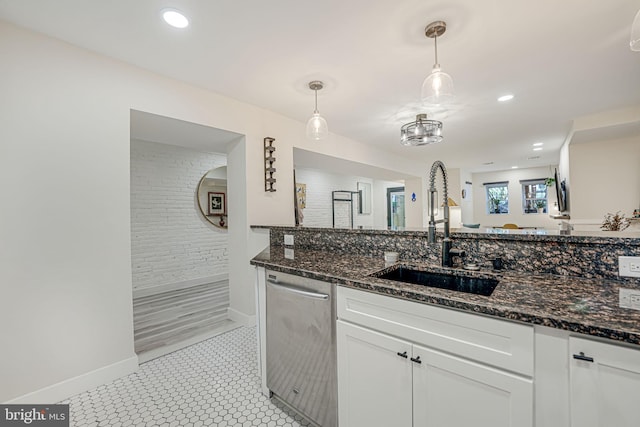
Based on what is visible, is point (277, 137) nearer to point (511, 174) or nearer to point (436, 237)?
point (436, 237)

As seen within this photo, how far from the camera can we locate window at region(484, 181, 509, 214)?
8782 mm

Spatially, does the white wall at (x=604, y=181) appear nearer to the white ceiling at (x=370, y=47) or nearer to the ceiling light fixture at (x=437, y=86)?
the white ceiling at (x=370, y=47)

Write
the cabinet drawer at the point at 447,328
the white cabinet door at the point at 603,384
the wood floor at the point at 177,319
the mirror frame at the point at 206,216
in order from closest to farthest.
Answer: the white cabinet door at the point at 603,384 → the cabinet drawer at the point at 447,328 → the wood floor at the point at 177,319 → the mirror frame at the point at 206,216

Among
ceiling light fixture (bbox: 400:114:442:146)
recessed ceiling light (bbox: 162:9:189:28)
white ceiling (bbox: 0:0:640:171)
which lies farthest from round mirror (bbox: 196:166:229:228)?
ceiling light fixture (bbox: 400:114:442:146)

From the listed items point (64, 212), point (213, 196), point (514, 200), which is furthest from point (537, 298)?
point (514, 200)

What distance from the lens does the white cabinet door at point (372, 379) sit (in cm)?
114

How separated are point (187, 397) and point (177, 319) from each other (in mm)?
1515

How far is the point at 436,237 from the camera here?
161 centimetres

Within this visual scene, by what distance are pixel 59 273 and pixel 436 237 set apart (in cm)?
254

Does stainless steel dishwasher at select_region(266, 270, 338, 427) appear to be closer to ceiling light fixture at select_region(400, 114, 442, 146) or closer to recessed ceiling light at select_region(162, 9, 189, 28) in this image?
recessed ceiling light at select_region(162, 9, 189, 28)

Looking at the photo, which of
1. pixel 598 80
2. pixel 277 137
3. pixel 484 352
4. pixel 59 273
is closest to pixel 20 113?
pixel 59 273

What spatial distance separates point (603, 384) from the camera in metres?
0.76

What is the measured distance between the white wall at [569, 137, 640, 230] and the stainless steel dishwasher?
451 centimetres

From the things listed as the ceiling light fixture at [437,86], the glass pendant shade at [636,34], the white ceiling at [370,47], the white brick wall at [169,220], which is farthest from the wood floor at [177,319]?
the glass pendant shade at [636,34]
